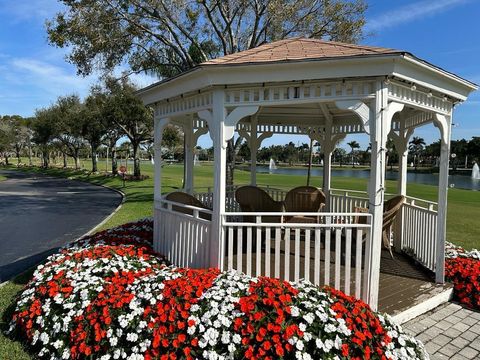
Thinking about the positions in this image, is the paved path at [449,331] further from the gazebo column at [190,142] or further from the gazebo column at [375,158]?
the gazebo column at [190,142]

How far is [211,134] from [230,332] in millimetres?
2508

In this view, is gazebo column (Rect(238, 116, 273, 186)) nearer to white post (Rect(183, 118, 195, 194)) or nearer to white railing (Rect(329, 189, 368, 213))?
white post (Rect(183, 118, 195, 194))

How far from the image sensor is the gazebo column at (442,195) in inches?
203

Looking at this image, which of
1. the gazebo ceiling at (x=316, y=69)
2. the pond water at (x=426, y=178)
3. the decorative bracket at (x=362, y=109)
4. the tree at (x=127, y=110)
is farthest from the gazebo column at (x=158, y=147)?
the pond water at (x=426, y=178)

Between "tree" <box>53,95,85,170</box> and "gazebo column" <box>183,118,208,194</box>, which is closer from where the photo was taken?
"gazebo column" <box>183,118,208,194</box>

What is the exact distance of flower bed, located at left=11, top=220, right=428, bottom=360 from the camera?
3115 millimetres

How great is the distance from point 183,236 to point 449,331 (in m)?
3.78

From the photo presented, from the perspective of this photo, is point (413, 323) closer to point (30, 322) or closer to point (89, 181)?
point (30, 322)

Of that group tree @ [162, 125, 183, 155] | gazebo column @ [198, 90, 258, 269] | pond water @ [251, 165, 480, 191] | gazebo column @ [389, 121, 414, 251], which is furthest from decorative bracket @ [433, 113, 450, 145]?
pond water @ [251, 165, 480, 191]

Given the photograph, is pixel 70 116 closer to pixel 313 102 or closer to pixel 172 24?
pixel 172 24

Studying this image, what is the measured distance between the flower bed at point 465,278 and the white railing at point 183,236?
3738 millimetres

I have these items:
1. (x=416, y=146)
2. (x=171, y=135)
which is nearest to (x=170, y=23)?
(x=171, y=135)

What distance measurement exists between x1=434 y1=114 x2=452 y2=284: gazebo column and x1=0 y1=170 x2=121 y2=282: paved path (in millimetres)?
7263

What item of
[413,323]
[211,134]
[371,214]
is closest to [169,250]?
[211,134]
